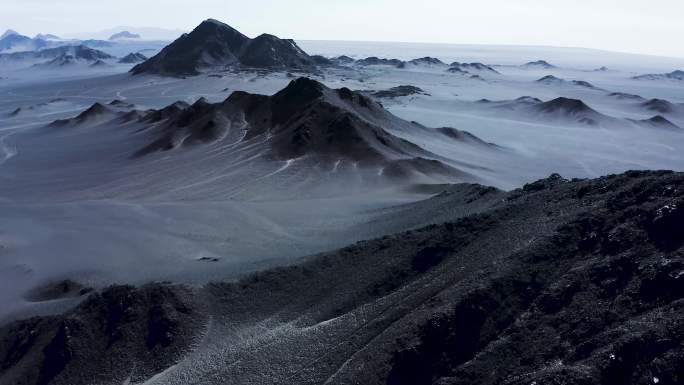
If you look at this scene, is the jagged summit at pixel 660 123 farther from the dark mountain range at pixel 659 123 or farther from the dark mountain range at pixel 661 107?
the dark mountain range at pixel 661 107

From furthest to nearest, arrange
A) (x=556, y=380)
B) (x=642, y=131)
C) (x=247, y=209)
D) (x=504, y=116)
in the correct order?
1. (x=504, y=116)
2. (x=642, y=131)
3. (x=247, y=209)
4. (x=556, y=380)

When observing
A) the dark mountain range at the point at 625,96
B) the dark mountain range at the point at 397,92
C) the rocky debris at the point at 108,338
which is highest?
the dark mountain range at the point at 397,92

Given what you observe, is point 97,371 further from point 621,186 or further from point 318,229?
point 621,186

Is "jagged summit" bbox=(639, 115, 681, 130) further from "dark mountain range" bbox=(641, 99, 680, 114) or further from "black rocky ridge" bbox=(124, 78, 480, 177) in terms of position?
"black rocky ridge" bbox=(124, 78, 480, 177)

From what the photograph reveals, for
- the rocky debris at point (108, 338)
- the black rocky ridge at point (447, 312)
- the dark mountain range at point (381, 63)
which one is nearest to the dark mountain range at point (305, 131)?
the black rocky ridge at point (447, 312)

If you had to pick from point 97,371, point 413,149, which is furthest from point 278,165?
point 97,371

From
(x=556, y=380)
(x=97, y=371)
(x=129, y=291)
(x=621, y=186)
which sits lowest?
(x=97, y=371)

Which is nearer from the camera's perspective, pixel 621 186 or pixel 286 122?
pixel 621 186

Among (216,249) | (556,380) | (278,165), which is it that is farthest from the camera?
(278,165)
